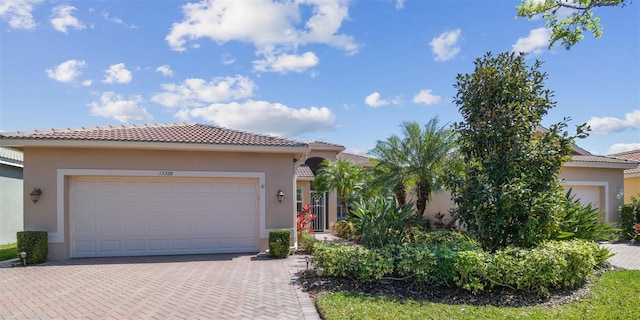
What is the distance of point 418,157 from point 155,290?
10698 mm

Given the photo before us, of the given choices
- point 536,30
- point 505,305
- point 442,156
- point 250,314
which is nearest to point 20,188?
point 250,314

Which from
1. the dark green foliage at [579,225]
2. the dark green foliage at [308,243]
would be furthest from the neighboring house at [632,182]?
the dark green foliage at [308,243]

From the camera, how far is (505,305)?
6.63 m

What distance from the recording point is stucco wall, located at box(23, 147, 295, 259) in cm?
1144

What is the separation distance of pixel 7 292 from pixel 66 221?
4.24 metres

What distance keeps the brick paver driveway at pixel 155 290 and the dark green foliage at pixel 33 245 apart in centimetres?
46

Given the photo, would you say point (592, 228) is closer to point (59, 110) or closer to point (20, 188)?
point (59, 110)

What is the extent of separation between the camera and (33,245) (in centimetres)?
1084

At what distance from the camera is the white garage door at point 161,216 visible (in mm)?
11906

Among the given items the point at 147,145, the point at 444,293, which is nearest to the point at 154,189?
the point at 147,145

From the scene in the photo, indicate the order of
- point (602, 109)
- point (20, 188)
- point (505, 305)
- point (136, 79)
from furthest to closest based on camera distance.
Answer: point (20, 188), point (136, 79), point (602, 109), point (505, 305)

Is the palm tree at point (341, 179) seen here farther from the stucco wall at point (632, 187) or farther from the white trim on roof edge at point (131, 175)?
the stucco wall at point (632, 187)

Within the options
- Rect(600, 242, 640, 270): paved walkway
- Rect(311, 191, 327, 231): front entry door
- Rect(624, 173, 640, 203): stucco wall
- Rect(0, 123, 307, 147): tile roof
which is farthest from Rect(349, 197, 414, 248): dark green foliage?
Rect(624, 173, 640, 203): stucco wall

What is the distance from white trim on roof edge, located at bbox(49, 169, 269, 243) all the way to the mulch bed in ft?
16.4
